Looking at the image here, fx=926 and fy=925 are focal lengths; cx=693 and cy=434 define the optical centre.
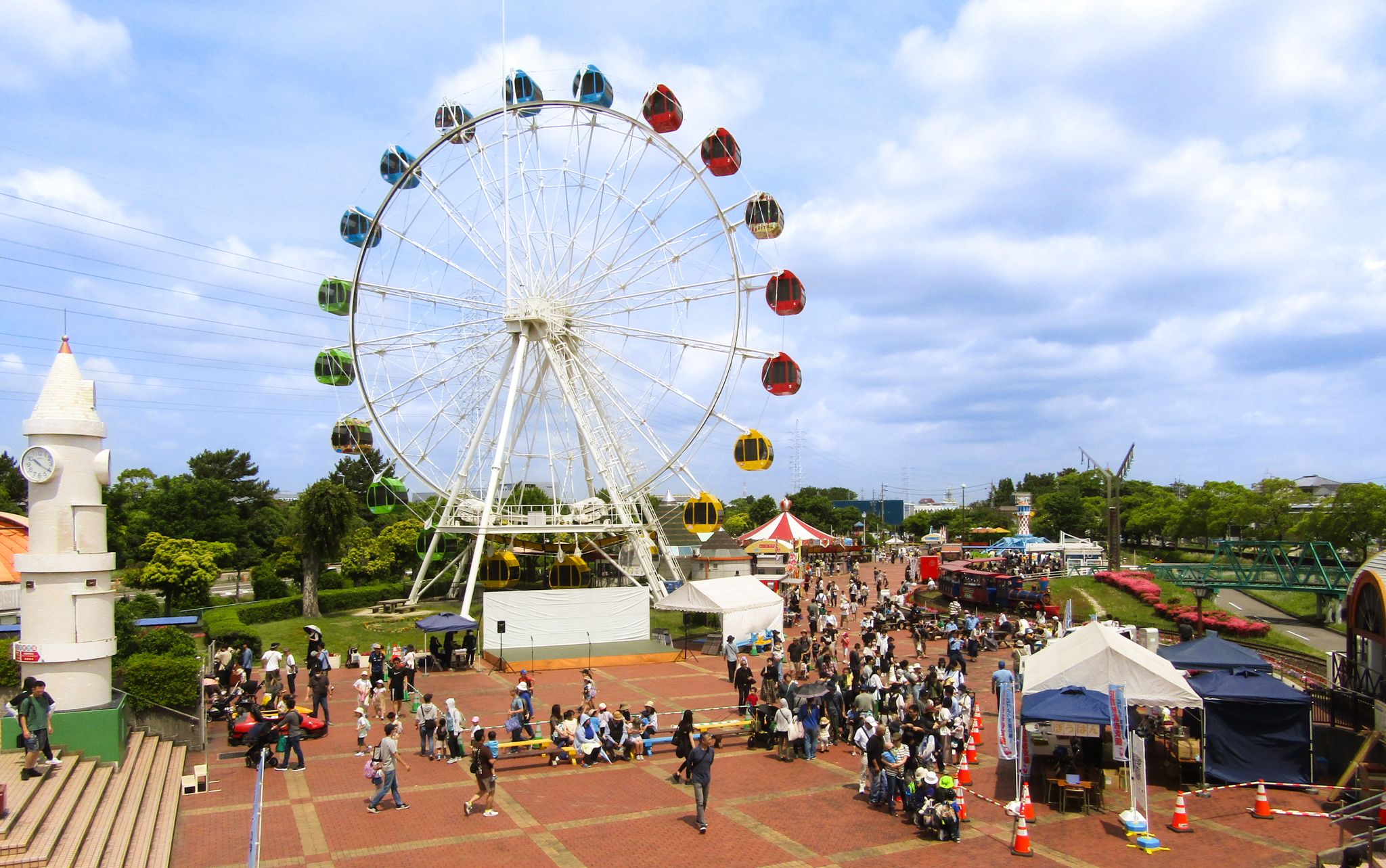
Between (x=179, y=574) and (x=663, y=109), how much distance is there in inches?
1154

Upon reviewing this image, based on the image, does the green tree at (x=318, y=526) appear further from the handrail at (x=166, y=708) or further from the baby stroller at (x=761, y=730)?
the baby stroller at (x=761, y=730)

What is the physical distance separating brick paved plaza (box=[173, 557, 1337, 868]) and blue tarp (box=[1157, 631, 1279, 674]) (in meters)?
2.14

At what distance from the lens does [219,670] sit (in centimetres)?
2148

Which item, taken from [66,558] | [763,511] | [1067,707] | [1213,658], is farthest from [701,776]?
[763,511]

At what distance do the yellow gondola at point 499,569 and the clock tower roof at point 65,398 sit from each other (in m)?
21.5

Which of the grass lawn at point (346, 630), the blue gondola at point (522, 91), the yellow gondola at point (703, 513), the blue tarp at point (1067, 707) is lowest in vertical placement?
the grass lawn at point (346, 630)

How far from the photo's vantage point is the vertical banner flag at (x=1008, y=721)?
13734 mm

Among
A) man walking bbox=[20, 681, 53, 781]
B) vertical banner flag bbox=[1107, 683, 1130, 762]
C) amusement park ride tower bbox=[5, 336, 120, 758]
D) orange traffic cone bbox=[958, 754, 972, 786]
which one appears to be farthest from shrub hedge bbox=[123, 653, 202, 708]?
vertical banner flag bbox=[1107, 683, 1130, 762]

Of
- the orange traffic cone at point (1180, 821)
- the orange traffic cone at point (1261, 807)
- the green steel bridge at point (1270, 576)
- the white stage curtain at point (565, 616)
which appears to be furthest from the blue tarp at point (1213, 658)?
the green steel bridge at point (1270, 576)

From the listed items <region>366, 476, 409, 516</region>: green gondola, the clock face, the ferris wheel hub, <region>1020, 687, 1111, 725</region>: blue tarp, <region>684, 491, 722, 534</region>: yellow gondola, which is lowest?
<region>1020, 687, 1111, 725</region>: blue tarp

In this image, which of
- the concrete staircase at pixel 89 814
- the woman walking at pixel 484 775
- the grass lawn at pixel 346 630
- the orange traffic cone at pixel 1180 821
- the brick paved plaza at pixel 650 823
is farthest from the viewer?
the grass lawn at pixel 346 630

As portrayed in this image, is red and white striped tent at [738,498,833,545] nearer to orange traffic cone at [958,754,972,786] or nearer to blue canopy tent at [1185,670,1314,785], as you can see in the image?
orange traffic cone at [958,754,972,786]

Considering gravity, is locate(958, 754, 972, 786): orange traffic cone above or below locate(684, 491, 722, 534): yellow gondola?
below

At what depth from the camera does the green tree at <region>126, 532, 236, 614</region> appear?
4081cm
